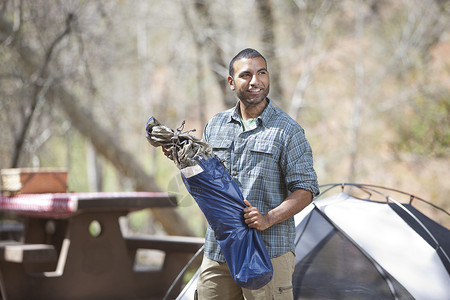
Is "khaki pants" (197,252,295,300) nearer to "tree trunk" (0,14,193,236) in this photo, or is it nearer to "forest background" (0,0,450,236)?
"forest background" (0,0,450,236)

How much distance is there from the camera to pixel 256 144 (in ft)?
7.32

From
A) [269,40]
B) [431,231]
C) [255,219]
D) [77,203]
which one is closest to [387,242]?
[431,231]

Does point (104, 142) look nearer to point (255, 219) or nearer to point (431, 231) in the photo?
point (431, 231)

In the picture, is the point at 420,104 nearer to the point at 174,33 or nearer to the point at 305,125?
the point at 305,125

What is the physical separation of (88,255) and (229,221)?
3.05 meters

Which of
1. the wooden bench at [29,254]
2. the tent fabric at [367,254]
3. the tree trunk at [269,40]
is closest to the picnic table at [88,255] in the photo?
the wooden bench at [29,254]

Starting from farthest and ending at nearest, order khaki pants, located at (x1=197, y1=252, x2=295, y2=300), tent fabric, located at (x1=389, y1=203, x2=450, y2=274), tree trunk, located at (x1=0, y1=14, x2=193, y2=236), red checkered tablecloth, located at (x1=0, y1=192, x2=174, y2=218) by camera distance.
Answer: tree trunk, located at (x1=0, y1=14, x2=193, y2=236) → red checkered tablecloth, located at (x1=0, y1=192, x2=174, y2=218) → tent fabric, located at (x1=389, y1=203, x2=450, y2=274) → khaki pants, located at (x1=197, y1=252, x2=295, y2=300)

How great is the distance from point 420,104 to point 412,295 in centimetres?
1027

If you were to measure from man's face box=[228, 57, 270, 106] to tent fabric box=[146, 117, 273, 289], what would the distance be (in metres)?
0.29

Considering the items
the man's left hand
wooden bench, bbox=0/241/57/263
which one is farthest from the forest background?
the man's left hand

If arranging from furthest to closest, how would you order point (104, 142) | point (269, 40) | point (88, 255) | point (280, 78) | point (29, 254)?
point (280, 78) < point (269, 40) < point (104, 142) < point (88, 255) < point (29, 254)

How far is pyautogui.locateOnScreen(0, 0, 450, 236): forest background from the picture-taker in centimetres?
926

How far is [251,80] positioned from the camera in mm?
2254

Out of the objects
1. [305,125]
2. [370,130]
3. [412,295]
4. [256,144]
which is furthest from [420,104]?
[256,144]
